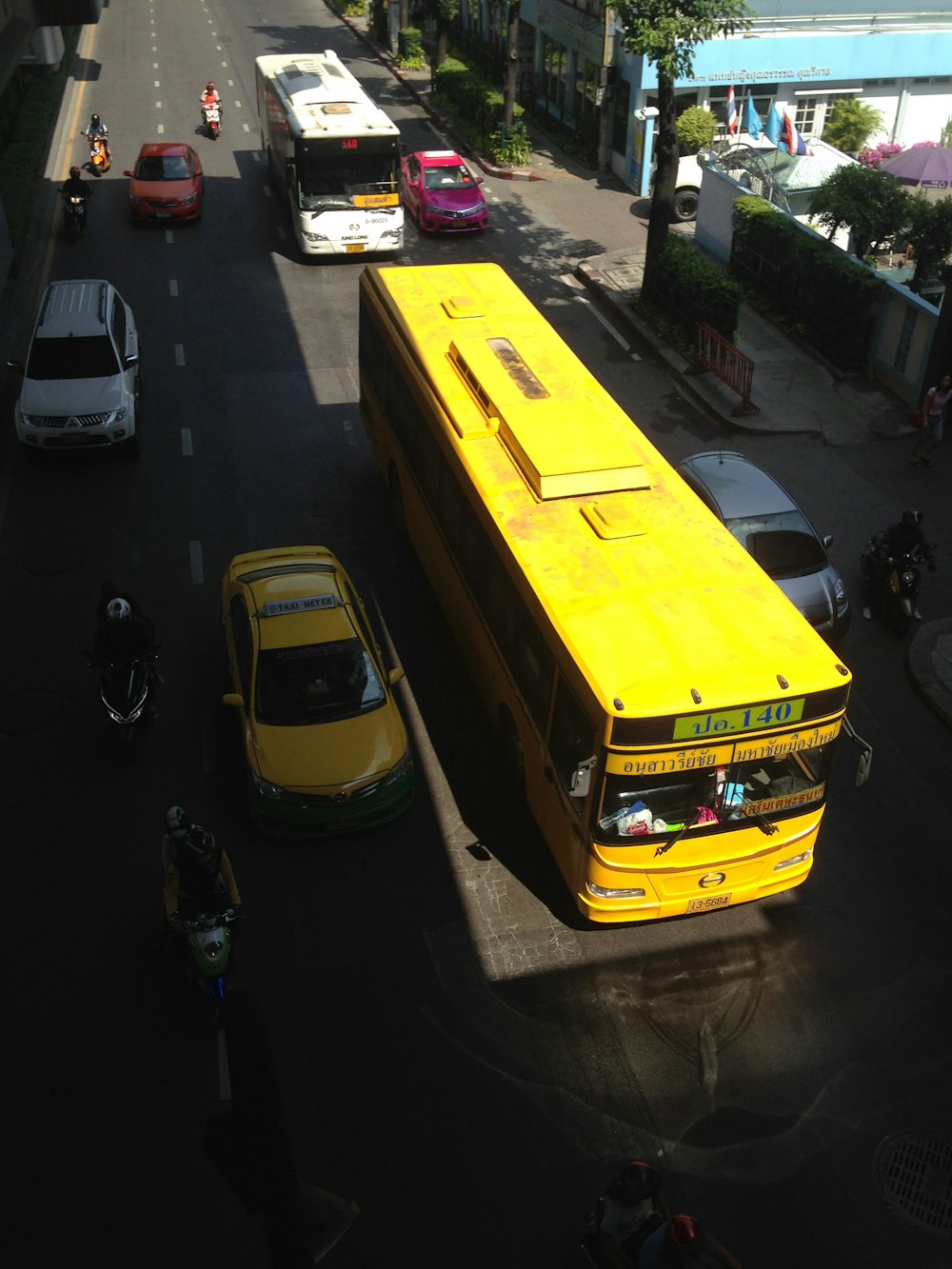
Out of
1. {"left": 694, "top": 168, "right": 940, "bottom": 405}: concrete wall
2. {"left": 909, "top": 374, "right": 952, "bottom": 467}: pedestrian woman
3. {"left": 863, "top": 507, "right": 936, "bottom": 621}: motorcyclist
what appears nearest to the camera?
{"left": 863, "top": 507, "right": 936, "bottom": 621}: motorcyclist

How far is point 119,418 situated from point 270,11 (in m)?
46.9

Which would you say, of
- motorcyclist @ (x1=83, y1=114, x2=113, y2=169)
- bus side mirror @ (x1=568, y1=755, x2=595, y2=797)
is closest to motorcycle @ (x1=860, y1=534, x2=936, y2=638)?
bus side mirror @ (x1=568, y1=755, x2=595, y2=797)

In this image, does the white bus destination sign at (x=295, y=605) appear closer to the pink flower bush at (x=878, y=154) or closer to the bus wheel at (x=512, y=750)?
the bus wheel at (x=512, y=750)

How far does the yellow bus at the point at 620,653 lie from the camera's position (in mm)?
9430

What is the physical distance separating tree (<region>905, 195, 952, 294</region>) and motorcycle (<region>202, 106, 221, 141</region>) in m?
22.4

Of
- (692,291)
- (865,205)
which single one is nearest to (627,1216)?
(692,291)

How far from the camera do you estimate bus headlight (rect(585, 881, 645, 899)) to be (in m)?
10.2

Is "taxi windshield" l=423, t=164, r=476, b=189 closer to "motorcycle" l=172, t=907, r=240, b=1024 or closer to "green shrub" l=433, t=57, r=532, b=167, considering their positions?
"green shrub" l=433, t=57, r=532, b=167

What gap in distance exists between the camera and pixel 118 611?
12.3 meters

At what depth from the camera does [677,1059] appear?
32.6 ft

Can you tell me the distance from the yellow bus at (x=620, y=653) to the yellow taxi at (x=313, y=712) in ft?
4.32

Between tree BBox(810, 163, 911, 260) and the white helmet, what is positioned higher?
tree BBox(810, 163, 911, 260)

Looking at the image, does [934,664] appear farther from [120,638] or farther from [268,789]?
[120,638]

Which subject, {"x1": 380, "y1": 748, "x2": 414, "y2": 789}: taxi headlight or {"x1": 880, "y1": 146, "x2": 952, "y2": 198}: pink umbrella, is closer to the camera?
{"x1": 380, "y1": 748, "x2": 414, "y2": 789}: taxi headlight
